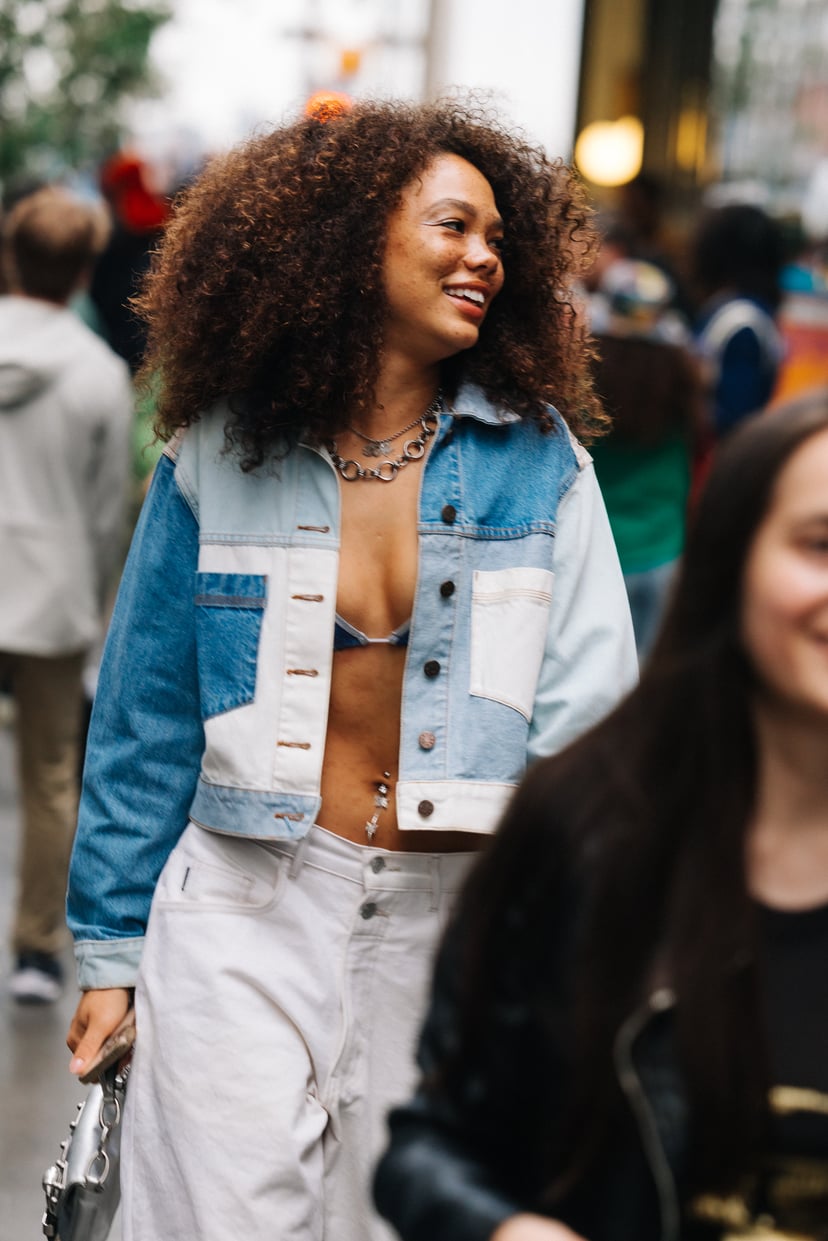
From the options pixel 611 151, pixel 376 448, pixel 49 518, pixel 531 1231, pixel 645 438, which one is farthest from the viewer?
pixel 611 151

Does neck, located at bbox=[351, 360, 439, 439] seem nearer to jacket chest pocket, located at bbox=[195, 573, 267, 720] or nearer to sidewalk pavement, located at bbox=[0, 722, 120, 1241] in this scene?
jacket chest pocket, located at bbox=[195, 573, 267, 720]

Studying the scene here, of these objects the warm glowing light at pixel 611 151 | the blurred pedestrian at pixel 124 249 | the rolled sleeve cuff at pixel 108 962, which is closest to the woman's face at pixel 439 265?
the rolled sleeve cuff at pixel 108 962

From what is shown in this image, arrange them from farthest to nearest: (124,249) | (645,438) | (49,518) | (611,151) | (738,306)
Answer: (611,151) < (124,249) < (738,306) < (645,438) < (49,518)

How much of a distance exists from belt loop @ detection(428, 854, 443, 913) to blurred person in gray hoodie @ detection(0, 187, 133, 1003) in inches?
127

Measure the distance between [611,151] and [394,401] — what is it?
16035 millimetres

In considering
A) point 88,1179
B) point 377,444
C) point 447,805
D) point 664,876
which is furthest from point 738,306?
point 664,876

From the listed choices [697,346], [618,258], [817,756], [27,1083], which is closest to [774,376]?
[697,346]

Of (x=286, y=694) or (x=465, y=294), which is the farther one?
(x=465, y=294)

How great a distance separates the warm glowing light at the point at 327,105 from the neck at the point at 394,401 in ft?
1.60

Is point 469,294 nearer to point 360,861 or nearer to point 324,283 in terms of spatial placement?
point 324,283

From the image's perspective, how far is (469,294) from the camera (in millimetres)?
3246

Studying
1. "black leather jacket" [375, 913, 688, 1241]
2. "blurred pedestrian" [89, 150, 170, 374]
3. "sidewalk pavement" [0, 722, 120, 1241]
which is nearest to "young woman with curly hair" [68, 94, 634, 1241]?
"black leather jacket" [375, 913, 688, 1241]

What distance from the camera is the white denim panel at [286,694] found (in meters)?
3.08

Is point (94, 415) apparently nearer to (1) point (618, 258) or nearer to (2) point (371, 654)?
(2) point (371, 654)
